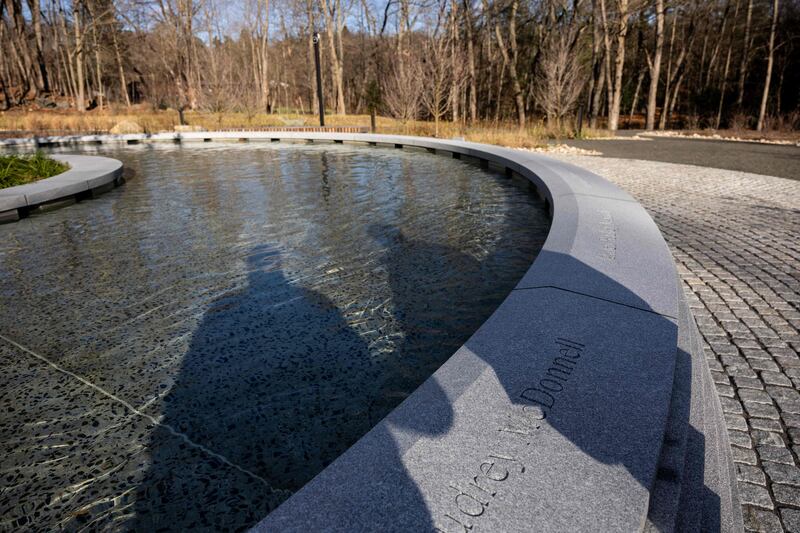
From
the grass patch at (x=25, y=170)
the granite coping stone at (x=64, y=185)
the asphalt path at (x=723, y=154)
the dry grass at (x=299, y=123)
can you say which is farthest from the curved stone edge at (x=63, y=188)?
the asphalt path at (x=723, y=154)

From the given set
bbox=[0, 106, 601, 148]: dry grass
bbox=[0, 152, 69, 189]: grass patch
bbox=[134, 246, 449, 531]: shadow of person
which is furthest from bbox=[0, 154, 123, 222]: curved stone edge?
bbox=[0, 106, 601, 148]: dry grass

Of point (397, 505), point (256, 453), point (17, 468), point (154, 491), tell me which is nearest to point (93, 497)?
point (154, 491)

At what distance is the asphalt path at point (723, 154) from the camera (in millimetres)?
12461

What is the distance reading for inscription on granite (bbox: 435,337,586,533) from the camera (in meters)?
1.65

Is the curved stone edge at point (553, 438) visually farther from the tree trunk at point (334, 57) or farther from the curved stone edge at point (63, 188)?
the tree trunk at point (334, 57)

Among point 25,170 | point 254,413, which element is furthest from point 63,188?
point 254,413

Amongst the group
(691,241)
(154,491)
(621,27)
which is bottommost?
(154,491)

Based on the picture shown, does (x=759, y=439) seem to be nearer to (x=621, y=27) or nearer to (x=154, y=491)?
(x=154, y=491)

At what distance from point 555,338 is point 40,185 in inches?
409

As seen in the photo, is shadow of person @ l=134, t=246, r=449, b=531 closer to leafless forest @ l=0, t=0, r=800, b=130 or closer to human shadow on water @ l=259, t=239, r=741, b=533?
human shadow on water @ l=259, t=239, r=741, b=533

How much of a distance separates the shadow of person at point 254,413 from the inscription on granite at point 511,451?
0.16 m

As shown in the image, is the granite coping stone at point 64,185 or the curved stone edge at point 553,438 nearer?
the curved stone edge at point 553,438

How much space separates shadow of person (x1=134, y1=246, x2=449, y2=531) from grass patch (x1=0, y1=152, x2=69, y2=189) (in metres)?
8.20

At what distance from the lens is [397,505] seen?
168 cm
